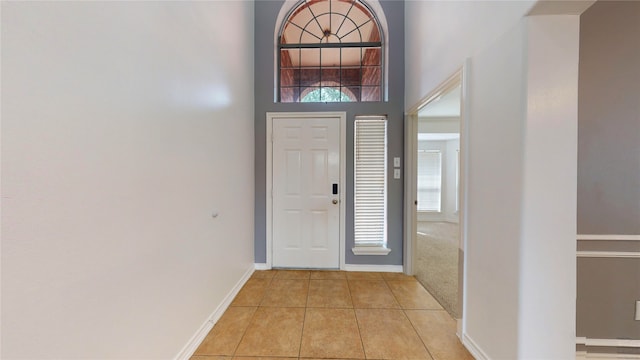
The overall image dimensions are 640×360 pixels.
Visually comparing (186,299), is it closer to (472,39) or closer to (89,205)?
(89,205)

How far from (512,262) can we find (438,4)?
2.18 metres

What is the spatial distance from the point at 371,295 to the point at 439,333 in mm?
707

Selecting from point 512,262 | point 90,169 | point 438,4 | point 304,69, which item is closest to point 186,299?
point 90,169

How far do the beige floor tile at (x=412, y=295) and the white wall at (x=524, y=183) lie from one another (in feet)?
2.24

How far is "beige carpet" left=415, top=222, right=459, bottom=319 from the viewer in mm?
2439

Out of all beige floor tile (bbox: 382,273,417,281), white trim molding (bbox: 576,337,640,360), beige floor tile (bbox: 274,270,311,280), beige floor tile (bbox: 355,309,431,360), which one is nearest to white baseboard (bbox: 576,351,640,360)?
white trim molding (bbox: 576,337,640,360)

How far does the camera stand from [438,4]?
2133 millimetres

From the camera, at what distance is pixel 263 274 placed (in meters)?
2.94

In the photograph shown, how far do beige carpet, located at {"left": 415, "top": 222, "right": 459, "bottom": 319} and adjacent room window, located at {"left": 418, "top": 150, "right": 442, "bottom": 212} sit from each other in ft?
3.78

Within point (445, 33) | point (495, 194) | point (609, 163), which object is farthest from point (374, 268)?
point (445, 33)

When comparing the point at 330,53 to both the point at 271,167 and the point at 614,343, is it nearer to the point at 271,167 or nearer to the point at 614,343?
the point at 271,167

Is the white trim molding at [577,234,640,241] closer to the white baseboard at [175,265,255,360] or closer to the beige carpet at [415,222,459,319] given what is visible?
the beige carpet at [415,222,459,319]

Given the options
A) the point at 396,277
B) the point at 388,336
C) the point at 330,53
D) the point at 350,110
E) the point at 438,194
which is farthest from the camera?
the point at 438,194

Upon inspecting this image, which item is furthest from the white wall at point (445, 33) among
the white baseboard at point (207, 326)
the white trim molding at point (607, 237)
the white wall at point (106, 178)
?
the white baseboard at point (207, 326)
